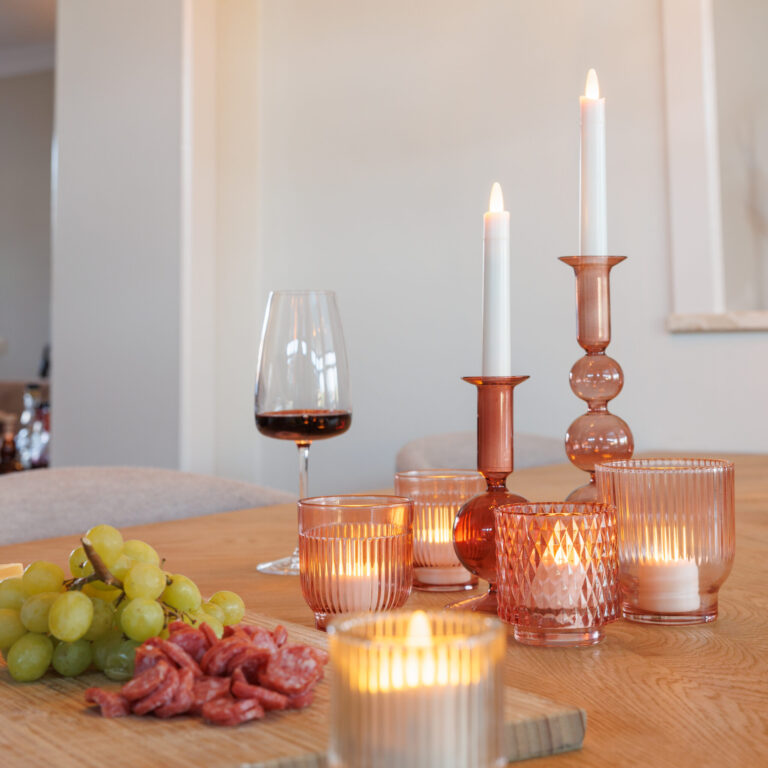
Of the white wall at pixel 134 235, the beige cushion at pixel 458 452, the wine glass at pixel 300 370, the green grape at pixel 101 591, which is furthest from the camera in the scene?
the white wall at pixel 134 235

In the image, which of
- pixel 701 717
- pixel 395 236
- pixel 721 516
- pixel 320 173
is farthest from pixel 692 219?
pixel 701 717

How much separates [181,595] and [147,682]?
104 mm

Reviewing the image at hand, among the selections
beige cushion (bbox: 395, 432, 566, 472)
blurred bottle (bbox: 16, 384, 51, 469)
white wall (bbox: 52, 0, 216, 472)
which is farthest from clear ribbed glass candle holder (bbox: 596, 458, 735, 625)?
blurred bottle (bbox: 16, 384, 51, 469)

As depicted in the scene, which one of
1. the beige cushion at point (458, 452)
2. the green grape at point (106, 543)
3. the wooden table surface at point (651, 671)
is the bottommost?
the wooden table surface at point (651, 671)

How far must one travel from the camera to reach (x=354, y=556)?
59 centimetres

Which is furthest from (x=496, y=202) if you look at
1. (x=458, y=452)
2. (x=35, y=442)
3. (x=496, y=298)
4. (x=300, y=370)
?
(x=35, y=442)

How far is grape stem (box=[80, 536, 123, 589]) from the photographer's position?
1.56 ft

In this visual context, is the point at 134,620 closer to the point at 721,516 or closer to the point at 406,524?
the point at 406,524

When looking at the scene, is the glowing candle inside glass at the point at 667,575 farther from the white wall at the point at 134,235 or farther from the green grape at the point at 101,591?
the white wall at the point at 134,235

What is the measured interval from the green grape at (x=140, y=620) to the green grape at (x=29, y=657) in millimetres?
43

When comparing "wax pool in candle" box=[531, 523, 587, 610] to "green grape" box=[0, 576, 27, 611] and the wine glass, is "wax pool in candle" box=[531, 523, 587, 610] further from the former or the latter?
the wine glass

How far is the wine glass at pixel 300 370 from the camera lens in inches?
36.3

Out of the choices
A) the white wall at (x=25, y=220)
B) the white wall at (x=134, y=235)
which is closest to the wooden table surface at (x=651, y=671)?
the white wall at (x=134, y=235)

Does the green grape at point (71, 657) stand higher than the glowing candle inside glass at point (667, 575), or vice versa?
the glowing candle inside glass at point (667, 575)
